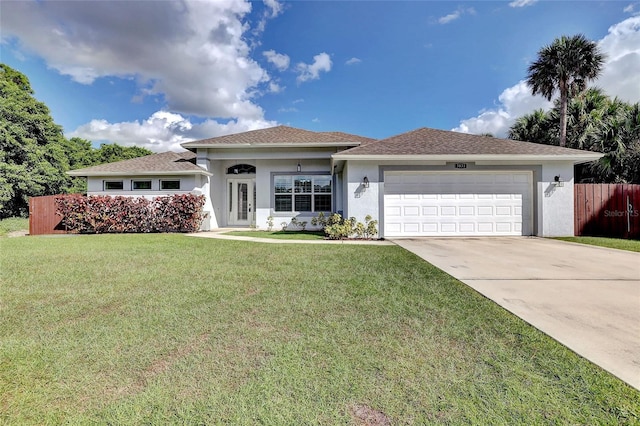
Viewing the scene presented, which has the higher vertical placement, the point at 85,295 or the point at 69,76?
the point at 69,76

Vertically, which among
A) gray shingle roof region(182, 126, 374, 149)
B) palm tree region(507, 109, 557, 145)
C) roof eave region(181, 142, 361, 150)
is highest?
palm tree region(507, 109, 557, 145)

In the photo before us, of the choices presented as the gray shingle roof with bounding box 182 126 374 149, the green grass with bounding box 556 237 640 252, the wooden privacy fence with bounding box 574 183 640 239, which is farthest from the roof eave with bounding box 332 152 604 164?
the gray shingle roof with bounding box 182 126 374 149

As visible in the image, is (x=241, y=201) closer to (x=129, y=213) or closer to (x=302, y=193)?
(x=302, y=193)

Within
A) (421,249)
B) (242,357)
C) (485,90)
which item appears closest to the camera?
(242,357)

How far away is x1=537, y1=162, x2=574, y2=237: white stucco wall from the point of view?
10.4m

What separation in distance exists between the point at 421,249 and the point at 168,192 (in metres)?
11.7

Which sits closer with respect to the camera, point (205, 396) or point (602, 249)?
point (205, 396)

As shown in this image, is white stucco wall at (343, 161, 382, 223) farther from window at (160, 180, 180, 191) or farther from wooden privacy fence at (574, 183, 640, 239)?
window at (160, 180, 180, 191)

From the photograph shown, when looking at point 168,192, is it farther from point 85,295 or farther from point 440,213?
point 440,213

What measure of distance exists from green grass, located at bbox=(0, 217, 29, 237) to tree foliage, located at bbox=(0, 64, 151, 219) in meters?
1.12

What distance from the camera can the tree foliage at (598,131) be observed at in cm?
1368

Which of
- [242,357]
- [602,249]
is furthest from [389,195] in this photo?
[242,357]

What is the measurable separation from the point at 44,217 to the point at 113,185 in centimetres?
324

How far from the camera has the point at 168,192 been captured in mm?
13375
